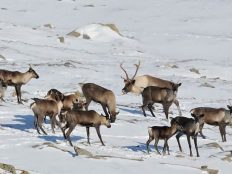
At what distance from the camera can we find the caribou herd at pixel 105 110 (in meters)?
15.8

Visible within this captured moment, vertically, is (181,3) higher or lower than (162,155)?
higher

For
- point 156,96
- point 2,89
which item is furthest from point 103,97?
point 2,89

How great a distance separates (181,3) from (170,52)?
29.8 meters

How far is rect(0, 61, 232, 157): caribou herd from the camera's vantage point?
1579cm

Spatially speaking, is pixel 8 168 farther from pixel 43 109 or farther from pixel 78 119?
pixel 43 109

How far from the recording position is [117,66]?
37.4 metres

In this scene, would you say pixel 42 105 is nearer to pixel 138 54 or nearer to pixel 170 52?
pixel 138 54

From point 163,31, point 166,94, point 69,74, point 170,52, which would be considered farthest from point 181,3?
point 166,94

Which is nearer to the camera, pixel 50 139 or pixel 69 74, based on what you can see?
pixel 50 139

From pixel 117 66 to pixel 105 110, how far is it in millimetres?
17609

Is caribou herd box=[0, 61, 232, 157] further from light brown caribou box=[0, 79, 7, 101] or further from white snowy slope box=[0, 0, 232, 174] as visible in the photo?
white snowy slope box=[0, 0, 232, 174]

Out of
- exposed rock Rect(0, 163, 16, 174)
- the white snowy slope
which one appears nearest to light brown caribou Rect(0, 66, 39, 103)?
the white snowy slope

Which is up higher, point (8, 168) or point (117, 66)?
point (117, 66)

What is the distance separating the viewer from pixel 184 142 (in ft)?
59.9
